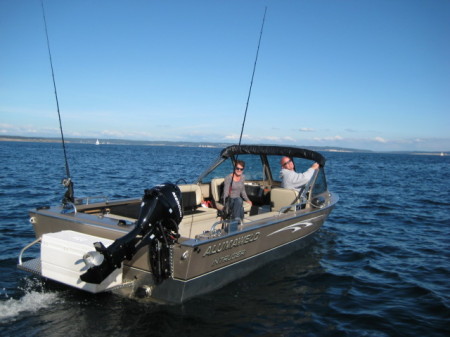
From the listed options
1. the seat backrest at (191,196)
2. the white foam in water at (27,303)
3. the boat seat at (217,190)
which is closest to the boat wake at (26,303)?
the white foam in water at (27,303)

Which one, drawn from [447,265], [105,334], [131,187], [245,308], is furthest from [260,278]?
[131,187]

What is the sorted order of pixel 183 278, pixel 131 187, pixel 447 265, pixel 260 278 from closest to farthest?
1. pixel 183 278
2. pixel 260 278
3. pixel 447 265
4. pixel 131 187

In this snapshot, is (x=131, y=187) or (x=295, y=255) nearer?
(x=295, y=255)

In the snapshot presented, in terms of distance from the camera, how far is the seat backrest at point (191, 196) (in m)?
7.97

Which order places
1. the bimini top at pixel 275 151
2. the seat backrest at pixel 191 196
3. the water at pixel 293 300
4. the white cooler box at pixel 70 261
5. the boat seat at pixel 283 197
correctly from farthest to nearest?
the bimini top at pixel 275 151 < the seat backrest at pixel 191 196 < the boat seat at pixel 283 197 < the water at pixel 293 300 < the white cooler box at pixel 70 261

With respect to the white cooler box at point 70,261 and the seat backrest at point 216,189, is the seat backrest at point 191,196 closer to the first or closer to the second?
the seat backrest at point 216,189

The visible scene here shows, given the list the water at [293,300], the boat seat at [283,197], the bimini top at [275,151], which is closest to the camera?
the water at [293,300]

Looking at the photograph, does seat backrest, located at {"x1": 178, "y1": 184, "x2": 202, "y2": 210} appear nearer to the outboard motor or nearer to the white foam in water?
the outboard motor

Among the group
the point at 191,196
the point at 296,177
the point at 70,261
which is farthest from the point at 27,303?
the point at 296,177

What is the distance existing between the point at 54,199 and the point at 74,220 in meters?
9.74

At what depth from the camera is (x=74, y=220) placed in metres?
5.57

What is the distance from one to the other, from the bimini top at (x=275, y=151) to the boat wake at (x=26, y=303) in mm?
4848

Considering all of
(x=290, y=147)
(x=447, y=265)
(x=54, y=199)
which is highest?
(x=290, y=147)

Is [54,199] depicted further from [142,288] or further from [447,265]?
[447,265]
